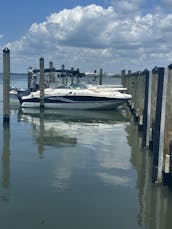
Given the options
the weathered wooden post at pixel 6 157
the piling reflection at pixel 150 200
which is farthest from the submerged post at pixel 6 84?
the piling reflection at pixel 150 200

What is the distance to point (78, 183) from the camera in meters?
12.2

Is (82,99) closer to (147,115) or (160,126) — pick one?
(147,115)

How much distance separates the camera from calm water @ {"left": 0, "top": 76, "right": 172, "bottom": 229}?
956 cm

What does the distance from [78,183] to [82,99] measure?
21.5 m

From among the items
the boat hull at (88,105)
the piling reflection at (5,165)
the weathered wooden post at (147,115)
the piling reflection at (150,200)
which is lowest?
the piling reflection at (150,200)

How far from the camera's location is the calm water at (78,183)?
956 centimetres

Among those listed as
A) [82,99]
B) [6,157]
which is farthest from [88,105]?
[6,157]

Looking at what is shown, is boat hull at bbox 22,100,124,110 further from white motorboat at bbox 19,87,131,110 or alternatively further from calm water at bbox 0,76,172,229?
calm water at bbox 0,76,172,229

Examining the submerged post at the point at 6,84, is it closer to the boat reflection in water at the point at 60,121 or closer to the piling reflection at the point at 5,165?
the boat reflection in water at the point at 60,121

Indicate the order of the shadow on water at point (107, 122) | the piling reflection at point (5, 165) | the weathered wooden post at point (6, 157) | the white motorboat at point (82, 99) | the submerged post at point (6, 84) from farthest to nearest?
the white motorboat at point (82, 99) < the submerged post at point (6, 84) < the weathered wooden post at point (6, 157) < the piling reflection at point (5, 165) < the shadow on water at point (107, 122)

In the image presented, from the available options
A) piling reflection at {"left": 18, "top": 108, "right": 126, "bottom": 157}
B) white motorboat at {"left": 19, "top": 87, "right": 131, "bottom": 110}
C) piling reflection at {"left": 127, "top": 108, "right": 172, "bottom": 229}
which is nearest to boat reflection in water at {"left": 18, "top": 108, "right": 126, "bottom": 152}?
piling reflection at {"left": 18, "top": 108, "right": 126, "bottom": 157}

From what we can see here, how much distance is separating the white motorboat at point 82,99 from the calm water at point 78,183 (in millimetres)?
11521

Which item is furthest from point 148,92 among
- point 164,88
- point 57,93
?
point 57,93

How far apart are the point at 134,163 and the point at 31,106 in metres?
20.8
